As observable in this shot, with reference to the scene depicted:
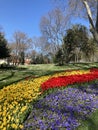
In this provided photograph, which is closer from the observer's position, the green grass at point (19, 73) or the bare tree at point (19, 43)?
the green grass at point (19, 73)

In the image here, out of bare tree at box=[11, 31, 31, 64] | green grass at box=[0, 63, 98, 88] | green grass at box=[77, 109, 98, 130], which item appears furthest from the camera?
bare tree at box=[11, 31, 31, 64]

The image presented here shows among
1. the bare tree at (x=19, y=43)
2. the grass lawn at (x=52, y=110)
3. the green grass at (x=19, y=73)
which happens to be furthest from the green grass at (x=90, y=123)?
the bare tree at (x=19, y=43)

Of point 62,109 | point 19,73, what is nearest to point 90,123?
point 62,109

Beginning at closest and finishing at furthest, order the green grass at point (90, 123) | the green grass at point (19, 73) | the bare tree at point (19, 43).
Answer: the green grass at point (90, 123)
the green grass at point (19, 73)
the bare tree at point (19, 43)

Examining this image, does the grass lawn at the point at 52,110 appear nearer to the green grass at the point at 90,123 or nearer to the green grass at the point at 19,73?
the green grass at the point at 90,123

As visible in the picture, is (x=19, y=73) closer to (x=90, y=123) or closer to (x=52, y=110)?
(x=52, y=110)

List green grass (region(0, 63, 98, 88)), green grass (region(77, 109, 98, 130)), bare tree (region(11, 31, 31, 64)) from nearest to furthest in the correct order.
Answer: green grass (region(77, 109, 98, 130))
green grass (region(0, 63, 98, 88))
bare tree (region(11, 31, 31, 64))

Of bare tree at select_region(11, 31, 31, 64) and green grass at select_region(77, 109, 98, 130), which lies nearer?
green grass at select_region(77, 109, 98, 130)

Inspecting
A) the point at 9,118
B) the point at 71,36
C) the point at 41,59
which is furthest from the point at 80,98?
the point at 41,59

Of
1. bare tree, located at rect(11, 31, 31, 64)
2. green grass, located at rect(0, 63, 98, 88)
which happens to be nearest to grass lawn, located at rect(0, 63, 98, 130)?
green grass, located at rect(0, 63, 98, 88)

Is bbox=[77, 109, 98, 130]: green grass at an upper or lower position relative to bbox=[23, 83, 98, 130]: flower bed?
lower

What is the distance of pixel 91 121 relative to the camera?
5473 mm

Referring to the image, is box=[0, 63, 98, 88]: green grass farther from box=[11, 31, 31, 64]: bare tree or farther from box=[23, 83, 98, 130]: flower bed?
box=[11, 31, 31, 64]: bare tree

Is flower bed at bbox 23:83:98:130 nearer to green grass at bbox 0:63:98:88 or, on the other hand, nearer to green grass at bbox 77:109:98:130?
green grass at bbox 77:109:98:130
